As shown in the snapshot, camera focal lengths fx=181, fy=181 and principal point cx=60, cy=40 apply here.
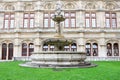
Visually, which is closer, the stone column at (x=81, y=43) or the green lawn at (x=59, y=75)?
the green lawn at (x=59, y=75)

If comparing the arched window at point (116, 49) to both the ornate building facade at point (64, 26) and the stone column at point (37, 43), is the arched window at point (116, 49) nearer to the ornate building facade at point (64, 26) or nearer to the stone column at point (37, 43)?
the ornate building facade at point (64, 26)

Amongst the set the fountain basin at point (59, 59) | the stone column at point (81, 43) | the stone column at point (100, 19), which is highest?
the stone column at point (100, 19)

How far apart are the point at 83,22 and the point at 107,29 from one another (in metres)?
3.89

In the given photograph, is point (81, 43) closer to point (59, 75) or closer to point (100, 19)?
point (100, 19)

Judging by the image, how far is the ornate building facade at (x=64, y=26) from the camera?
2759cm

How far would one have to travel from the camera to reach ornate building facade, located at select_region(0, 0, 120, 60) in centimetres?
2759

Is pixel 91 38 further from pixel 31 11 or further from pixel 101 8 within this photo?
pixel 31 11

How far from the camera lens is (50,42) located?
13.1m

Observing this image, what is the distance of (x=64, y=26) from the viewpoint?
1115 inches

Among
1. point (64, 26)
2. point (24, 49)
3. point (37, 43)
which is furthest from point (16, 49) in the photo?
point (64, 26)

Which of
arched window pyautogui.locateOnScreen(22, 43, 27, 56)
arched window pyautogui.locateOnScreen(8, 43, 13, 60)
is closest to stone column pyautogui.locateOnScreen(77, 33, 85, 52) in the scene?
arched window pyautogui.locateOnScreen(22, 43, 27, 56)

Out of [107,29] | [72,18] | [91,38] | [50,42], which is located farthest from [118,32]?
[50,42]

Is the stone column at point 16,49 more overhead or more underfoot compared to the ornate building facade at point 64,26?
more underfoot

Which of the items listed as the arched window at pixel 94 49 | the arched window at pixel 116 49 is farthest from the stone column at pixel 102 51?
the arched window at pixel 116 49
